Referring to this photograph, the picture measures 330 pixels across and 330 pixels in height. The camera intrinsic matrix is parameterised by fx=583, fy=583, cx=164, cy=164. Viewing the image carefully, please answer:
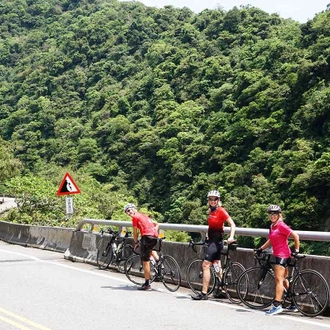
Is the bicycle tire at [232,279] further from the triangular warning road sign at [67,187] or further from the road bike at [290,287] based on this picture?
the triangular warning road sign at [67,187]

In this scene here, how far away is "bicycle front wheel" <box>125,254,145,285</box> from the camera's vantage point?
39.8 ft

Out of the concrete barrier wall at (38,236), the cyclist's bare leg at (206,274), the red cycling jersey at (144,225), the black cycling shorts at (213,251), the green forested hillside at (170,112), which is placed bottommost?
the concrete barrier wall at (38,236)

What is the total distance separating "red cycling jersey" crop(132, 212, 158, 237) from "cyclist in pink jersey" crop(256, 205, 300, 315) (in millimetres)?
2987

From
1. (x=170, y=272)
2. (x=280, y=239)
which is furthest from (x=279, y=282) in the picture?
(x=170, y=272)

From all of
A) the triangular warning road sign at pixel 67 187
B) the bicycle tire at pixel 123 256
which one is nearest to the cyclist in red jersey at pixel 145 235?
the bicycle tire at pixel 123 256

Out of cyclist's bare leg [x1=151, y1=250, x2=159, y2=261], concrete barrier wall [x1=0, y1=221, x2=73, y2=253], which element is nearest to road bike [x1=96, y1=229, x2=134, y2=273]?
cyclist's bare leg [x1=151, y1=250, x2=159, y2=261]

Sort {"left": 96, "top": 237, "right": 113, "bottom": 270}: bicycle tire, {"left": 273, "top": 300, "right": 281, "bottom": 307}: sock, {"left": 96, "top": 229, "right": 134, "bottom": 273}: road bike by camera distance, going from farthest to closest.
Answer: {"left": 96, "top": 237, "right": 113, "bottom": 270}: bicycle tire
{"left": 96, "top": 229, "right": 134, "bottom": 273}: road bike
{"left": 273, "top": 300, "right": 281, "bottom": 307}: sock

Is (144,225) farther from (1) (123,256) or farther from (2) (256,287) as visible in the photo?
(2) (256,287)

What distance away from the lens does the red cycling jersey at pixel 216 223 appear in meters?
9.48

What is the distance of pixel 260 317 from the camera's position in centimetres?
822

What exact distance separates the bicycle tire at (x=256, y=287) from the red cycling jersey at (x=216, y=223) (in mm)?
784

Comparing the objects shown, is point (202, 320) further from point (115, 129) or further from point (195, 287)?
point (115, 129)

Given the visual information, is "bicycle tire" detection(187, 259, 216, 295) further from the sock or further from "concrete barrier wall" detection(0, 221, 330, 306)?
the sock

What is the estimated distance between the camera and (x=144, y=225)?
11.0 metres
